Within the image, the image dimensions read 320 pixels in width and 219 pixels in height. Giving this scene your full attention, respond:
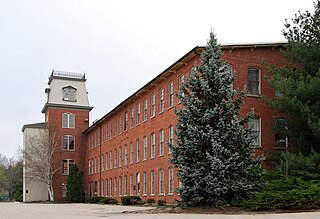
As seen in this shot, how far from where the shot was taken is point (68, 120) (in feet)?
232

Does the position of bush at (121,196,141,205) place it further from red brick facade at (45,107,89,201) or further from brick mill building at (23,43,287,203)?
red brick facade at (45,107,89,201)

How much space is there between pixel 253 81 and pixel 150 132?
12477 mm

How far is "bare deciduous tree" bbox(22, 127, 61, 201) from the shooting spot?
6588cm

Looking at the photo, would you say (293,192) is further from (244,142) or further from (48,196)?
(48,196)

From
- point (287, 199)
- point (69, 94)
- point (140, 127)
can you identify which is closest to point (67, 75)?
point (69, 94)

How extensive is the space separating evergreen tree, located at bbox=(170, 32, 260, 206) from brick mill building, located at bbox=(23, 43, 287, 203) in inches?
93.4

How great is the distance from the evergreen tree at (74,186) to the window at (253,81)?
36819 millimetres

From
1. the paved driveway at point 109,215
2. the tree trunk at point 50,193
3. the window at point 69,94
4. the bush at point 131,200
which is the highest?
the window at point 69,94

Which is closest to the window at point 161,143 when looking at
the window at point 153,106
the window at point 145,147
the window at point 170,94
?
the window at point 153,106

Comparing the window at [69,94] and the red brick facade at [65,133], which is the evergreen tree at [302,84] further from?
the window at [69,94]

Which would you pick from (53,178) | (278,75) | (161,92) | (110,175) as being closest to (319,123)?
(278,75)

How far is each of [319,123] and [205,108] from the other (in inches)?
236

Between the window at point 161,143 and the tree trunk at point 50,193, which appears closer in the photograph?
the window at point 161,143

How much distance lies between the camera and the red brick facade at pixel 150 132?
32.7 metres
